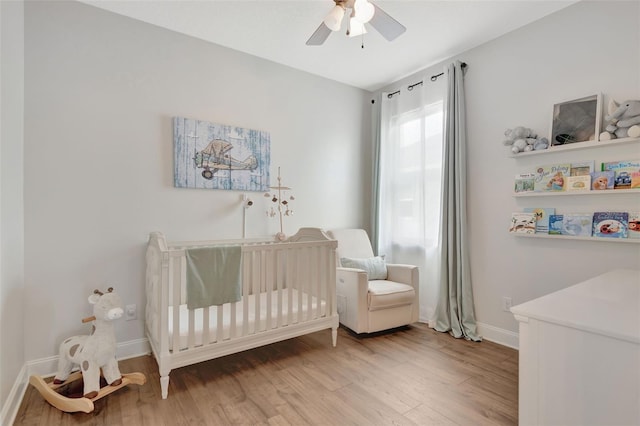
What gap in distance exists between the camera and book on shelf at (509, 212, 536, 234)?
7.94ft

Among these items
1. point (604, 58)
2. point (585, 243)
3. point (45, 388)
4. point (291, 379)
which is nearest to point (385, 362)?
point (291, 379)

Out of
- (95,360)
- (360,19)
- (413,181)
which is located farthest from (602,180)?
(95,360)

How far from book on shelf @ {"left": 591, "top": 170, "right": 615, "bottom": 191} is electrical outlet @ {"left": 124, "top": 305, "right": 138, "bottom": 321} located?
A: 3459 mm

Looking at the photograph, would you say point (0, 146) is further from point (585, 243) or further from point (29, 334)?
point (585, 243)

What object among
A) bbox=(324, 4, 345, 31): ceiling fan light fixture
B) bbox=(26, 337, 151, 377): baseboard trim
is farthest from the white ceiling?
bbox=(26, 337, 151, 377): baseboard trim

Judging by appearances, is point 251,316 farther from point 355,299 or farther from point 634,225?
point 634,225

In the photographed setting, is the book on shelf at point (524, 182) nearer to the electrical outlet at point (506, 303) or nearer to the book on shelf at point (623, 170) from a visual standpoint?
the book on shelf at point (623, 170)

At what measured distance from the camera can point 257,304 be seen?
216 cm

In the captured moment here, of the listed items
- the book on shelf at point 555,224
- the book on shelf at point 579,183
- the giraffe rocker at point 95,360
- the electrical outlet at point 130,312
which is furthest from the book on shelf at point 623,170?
the electrical outlet at point 130,312

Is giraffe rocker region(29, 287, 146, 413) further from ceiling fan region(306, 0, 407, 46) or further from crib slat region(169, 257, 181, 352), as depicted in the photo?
ceiling fan region(306, 0, 407, 46)

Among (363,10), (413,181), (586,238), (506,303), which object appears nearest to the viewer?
(363,10)

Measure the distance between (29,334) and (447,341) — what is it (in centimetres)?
313

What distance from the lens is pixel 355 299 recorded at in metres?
2.72

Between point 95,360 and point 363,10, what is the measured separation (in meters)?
2.51
